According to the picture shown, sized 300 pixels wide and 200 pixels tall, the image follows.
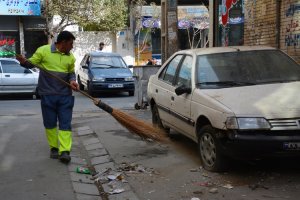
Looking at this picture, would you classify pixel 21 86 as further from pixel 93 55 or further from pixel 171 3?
pixel 171 3

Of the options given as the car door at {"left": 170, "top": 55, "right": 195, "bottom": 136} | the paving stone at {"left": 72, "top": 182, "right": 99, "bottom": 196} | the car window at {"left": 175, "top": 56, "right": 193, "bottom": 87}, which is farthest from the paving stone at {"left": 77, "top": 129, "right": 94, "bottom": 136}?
the paving stone at {"left": 72, "top": 182, "right": 99, "bottom": 196}

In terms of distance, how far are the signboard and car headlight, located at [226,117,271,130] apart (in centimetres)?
2203

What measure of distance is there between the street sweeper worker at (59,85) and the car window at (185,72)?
60.7 inches

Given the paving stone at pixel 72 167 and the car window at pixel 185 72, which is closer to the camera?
the paving stone at pixel 72 167

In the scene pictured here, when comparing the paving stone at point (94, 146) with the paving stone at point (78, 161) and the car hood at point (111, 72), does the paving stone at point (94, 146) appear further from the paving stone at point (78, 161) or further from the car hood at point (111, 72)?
the car hood at point (111, 72)

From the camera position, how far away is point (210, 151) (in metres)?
6.05

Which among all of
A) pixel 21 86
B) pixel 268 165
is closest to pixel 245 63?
pixel 268 165

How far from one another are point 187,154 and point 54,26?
20879mm

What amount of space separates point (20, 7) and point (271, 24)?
18.0 metres

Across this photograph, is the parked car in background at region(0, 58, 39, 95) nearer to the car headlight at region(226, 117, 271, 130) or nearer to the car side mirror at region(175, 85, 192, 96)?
the car side mirror at region(175, 85, 192, 96)

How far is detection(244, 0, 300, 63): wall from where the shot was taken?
Result: 9.63m

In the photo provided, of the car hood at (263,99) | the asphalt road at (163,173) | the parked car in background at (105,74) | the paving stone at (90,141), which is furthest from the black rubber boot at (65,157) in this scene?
the parked car in background at (105,74)

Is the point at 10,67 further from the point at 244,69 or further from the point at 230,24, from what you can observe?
the point at 244,69

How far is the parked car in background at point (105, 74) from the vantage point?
1770cm
